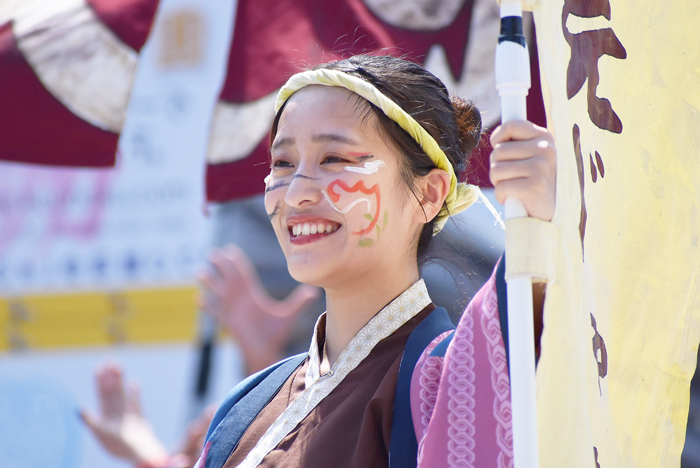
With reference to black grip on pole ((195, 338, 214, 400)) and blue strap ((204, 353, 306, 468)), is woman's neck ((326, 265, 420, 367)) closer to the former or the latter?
Result: blue strap ((204, 353, 306, 468))

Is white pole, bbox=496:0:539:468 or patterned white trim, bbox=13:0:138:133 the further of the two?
patterned white trim, bbox=13:0:138:133

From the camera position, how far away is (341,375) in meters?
1.36

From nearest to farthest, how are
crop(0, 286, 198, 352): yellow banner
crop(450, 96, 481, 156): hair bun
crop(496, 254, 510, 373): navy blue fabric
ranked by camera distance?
crop(496, 254, 510, 373): navy blue fabric
crop(450, 96, 481, 156): hair bun
crop(0, 286, 198, 352): yellow banner

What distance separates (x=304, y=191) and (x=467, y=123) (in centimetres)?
46

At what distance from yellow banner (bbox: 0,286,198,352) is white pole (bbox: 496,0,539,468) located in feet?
12.7

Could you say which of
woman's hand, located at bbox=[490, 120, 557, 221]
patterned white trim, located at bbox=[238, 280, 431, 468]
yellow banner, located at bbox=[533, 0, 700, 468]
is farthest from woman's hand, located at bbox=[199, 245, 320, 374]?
woman's hand, located at bbox=[490, 120, 557, 221]

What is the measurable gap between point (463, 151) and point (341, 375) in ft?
1.83

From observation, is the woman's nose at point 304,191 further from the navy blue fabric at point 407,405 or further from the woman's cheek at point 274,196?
the navy blue fabric at point 407,405

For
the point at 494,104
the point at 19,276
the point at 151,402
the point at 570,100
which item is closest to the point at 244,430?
the point at 570,100

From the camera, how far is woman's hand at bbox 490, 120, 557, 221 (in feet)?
3.05

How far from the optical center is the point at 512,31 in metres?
0.94

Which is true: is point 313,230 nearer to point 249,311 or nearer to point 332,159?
point 332,159

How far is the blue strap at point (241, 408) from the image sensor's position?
4.73 feet

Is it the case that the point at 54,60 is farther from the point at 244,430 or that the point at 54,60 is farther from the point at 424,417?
the point at 424,417
